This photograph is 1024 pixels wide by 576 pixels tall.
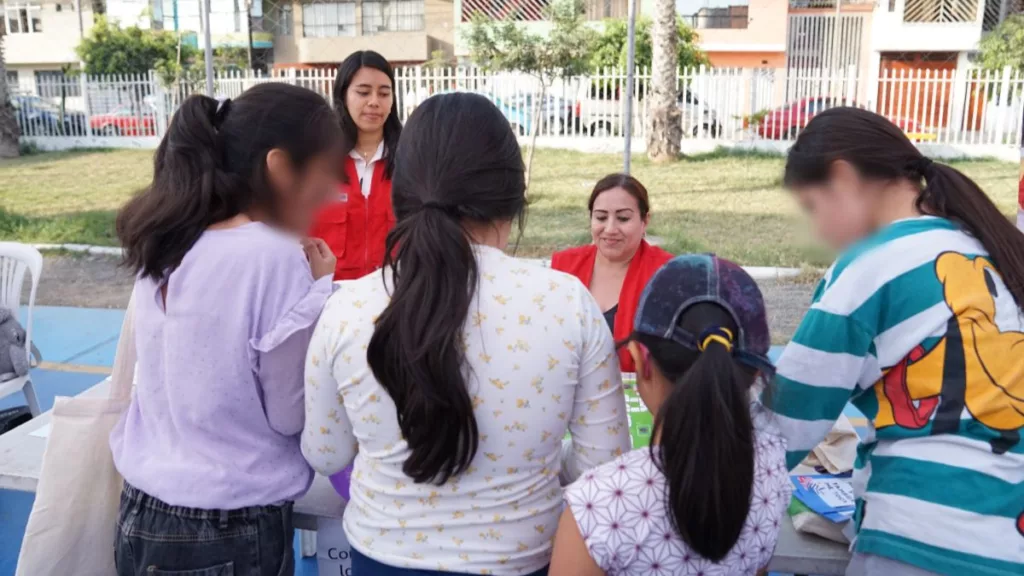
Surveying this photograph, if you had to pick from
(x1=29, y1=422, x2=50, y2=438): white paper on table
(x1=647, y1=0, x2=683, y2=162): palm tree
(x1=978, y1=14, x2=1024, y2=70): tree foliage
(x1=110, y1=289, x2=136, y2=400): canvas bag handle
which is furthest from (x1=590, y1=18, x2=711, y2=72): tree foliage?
(x1=110, y1=289, x2=136, y2=400): canvas bag handle

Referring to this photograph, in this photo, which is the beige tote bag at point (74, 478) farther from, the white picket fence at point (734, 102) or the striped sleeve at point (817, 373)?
the white picket fence at point (734, 102)

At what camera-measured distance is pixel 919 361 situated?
1.44 metres

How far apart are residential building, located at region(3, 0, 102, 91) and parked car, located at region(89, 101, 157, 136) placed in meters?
15.5

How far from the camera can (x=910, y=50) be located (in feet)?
76.4

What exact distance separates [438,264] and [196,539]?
71 cm

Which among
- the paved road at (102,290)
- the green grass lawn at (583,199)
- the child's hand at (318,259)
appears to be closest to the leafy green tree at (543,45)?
the green grass lawn at (583,199)

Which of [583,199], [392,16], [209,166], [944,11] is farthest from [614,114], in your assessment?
[392,16]

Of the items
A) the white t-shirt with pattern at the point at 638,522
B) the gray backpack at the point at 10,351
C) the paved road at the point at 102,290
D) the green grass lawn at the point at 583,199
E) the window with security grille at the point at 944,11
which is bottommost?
the paved road at the point at 102,290

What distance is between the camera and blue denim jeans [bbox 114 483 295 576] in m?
1.55

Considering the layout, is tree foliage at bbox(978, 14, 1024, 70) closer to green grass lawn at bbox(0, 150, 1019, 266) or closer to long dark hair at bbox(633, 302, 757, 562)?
green grass lawn at bbox(0, 150, 1019, 266)

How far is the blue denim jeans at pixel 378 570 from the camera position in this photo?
4.47 feet

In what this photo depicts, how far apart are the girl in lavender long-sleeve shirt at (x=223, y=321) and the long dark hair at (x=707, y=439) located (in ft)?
2.03

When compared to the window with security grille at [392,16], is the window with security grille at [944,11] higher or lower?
lower

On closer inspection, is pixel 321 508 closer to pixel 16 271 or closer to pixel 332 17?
pixel 16 271
